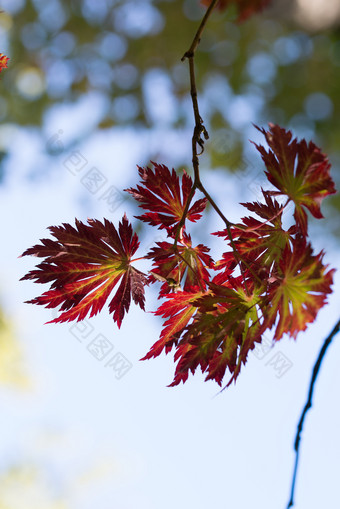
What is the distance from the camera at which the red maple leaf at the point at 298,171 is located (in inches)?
21.1

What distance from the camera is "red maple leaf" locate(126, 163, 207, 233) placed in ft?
2.14

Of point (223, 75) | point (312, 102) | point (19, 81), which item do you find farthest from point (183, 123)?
point (19, 81)

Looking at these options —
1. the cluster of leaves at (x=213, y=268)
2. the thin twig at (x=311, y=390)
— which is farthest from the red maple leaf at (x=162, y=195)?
the thin twig at (x=311, y=390)

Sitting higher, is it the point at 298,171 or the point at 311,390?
the point at 298,171

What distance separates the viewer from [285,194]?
57 centimetres

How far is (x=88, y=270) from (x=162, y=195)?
0.46 ft

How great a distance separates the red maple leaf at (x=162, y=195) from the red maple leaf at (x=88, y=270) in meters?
0.04

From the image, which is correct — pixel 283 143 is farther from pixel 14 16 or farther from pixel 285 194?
pixel 14 16

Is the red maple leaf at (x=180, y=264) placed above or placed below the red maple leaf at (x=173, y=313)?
above

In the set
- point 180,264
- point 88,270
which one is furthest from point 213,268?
point 88,270

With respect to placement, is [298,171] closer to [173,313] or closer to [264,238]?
[264,238]

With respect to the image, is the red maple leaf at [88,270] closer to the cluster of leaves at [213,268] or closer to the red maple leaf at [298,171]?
the cluster of leaves at [213,268]

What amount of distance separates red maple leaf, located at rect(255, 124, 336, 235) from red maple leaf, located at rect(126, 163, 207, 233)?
0.12 meters

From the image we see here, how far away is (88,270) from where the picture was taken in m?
0.63
